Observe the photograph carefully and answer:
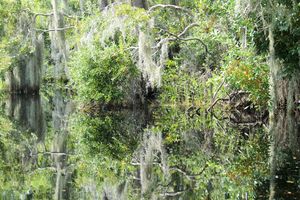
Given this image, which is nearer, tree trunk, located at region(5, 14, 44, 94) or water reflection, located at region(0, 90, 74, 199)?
water reflection, located at region(0, 90, 74, 199)

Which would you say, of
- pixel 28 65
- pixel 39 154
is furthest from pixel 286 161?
pixel 28 65

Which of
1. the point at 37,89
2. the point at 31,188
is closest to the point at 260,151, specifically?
the point at 31,188

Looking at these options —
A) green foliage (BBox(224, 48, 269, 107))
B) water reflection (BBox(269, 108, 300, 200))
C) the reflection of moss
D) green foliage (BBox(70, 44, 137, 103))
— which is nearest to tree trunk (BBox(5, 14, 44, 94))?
green foliage (BBox(70, 44, 137, 103))

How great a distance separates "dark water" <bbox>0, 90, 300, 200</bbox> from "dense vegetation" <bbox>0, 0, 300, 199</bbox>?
3 centimetres

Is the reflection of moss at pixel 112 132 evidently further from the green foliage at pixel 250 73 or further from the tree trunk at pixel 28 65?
the tree trunk at pixel 28 65

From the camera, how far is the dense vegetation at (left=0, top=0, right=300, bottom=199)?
678 centimetres

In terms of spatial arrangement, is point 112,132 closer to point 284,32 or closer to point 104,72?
point 104,72

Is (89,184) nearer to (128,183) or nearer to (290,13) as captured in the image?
(128,183)

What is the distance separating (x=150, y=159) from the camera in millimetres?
7789

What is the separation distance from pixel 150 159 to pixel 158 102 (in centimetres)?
881

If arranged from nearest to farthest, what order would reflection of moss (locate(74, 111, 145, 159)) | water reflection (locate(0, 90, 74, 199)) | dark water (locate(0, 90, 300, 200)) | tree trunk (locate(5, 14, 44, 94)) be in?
dark water (locate(0, 90, 300, 200)) < water reflection (locate(0, 90, 74, 199)) < reflection of moss (locate(74, 111, 145, 159)) < tree trunk (locate(5, 14, 44, 94))

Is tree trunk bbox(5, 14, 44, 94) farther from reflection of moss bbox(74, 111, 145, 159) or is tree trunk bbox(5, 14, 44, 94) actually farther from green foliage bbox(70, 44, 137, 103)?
reflection of moss bbox(74, 111, 145, 159)

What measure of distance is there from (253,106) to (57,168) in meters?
6.50

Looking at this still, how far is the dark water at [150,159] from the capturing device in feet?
19.2
